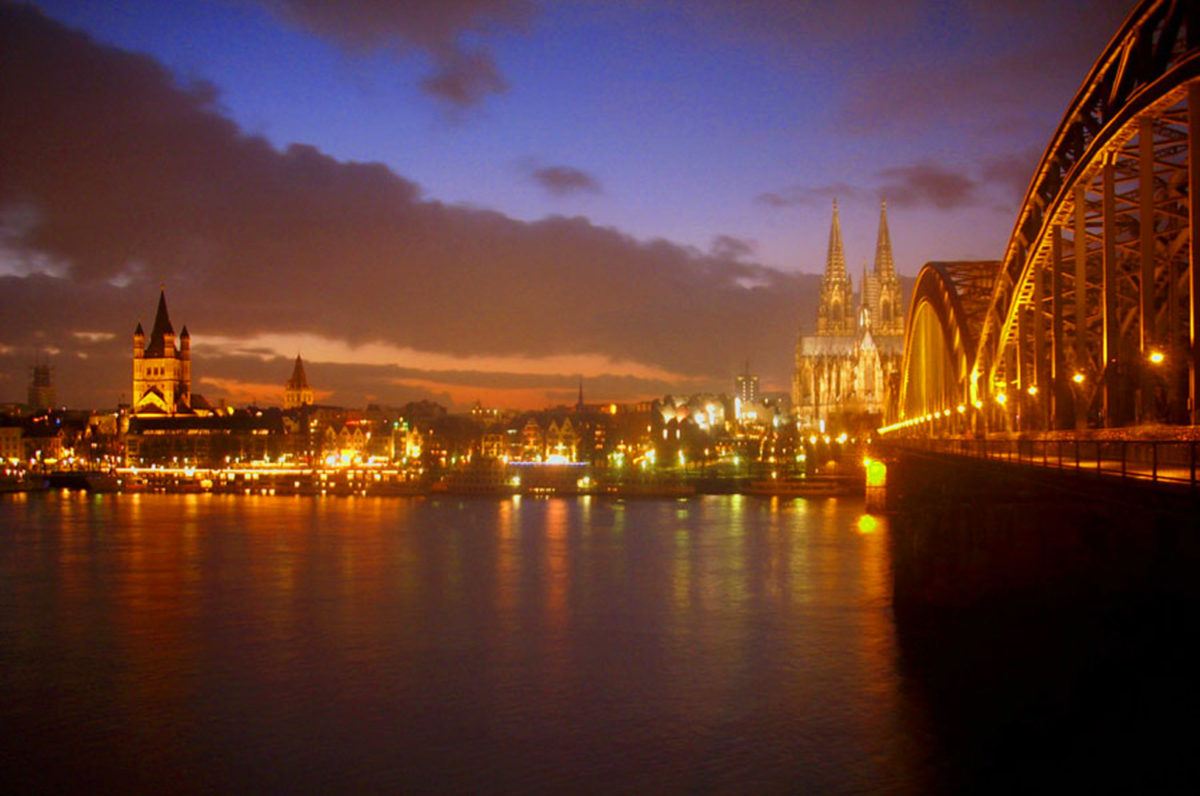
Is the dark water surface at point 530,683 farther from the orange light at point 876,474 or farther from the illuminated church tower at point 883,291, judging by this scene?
the illuminated church tower at point 883,291

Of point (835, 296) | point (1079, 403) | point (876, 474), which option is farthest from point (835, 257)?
point (1079, 403)

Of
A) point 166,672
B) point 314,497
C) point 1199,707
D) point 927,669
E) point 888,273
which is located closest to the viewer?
point 1199,707

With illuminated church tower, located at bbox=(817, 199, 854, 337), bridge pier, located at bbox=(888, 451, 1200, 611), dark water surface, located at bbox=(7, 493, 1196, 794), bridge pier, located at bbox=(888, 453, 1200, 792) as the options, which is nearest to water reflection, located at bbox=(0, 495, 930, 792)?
dark water surface, located at bbox=(7, 493, 1196, 794)

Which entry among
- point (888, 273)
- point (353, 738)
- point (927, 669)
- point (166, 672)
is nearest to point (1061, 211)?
point (927, 669)

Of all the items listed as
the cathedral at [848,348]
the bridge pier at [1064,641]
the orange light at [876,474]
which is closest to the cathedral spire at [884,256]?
the cathedral at [848,348]

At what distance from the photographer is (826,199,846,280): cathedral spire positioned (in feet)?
641

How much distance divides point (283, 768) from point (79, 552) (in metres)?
40.0

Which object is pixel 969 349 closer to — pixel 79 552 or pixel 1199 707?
pixel 1199 707

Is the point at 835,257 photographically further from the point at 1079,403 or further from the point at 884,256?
the point at 1079,403

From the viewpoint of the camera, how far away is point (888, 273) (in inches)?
7781

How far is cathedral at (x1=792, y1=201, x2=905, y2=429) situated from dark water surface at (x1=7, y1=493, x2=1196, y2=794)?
119 meters

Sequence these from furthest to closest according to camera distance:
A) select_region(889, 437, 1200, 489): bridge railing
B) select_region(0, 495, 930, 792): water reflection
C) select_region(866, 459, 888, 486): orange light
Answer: select_region(866, 459, 888, 486): orange light, select_region(0, 495, 930, 792): water reflection, select_region(889, 437, 1200, 489): bridge railing

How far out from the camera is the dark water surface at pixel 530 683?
20.0m

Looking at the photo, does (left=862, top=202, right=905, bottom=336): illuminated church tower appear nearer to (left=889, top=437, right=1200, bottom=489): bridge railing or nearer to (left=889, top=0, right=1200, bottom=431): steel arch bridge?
(left=889, top=0, right=1200, bottom=431): steel arch bridge
